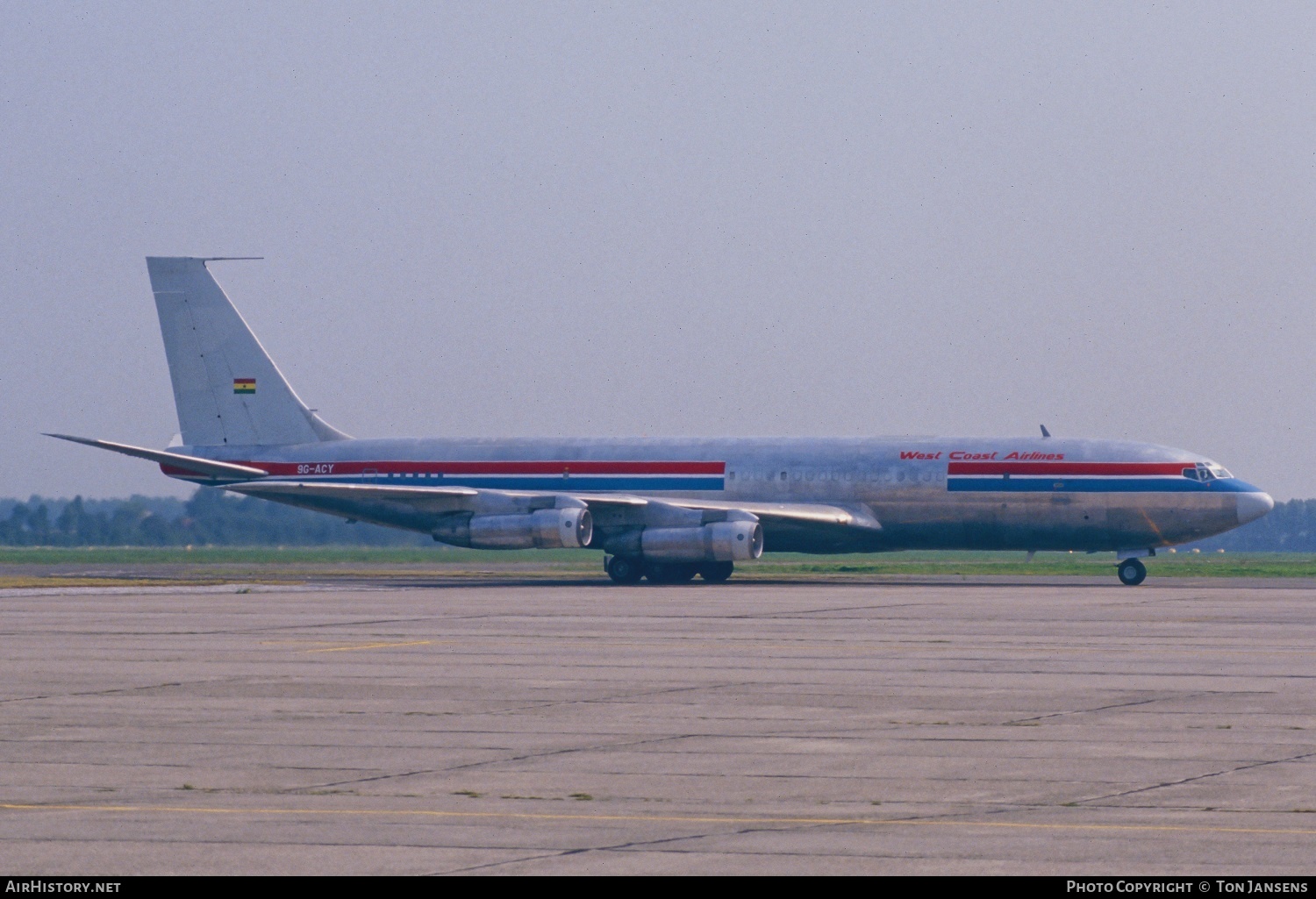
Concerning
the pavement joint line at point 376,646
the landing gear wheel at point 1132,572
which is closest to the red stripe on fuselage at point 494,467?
the landing gear wheel at point 1132,572

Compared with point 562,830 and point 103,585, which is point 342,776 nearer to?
point 562,830

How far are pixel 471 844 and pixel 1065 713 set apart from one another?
8.34 meters

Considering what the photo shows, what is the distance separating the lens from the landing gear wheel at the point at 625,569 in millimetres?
50750

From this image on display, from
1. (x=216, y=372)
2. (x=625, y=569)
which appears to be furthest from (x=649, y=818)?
(x=216, y=372)

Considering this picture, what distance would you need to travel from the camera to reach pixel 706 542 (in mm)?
48406

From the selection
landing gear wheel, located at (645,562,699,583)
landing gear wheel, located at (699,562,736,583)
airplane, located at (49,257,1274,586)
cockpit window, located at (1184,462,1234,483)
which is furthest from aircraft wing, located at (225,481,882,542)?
cockpit window, located at (1184,462,1234,483)

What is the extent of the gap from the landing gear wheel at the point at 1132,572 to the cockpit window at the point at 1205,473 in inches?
109

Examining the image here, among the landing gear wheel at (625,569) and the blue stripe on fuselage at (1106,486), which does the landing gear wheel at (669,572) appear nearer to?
the landing gear wheel at (625,569)

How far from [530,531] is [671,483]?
197 inches

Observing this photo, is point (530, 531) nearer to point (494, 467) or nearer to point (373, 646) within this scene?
point (494, 467)

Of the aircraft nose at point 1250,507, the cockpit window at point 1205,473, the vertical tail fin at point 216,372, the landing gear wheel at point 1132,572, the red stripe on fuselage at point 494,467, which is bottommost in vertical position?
the landing gear wheel at point 1132,572
